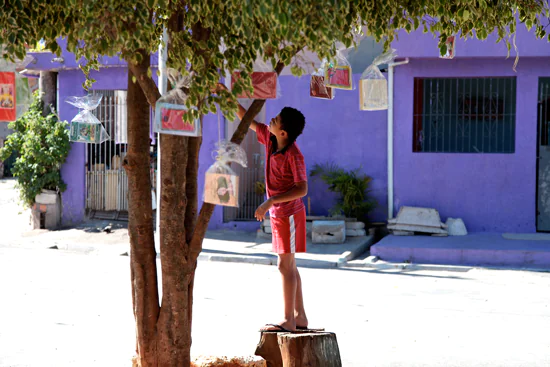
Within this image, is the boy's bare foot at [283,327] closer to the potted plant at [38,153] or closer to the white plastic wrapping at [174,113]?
the white plastic wrapping at [174,113]

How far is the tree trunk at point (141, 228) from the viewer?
4863mm

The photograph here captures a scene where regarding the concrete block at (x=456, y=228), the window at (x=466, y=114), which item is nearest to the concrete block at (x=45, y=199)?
the window at (x=466, y=114)

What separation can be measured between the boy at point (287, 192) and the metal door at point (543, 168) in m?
9.27

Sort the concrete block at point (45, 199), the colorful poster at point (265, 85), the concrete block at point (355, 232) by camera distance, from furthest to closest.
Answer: the concrete block at point (45, 199) → the concrete block at point (355, 232) → the colorful poster at point (265, 85)

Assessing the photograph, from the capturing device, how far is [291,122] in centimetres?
561

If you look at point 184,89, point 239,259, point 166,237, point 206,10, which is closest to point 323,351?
point 166,237

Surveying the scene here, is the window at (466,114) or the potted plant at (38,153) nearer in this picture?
the window at (466,114)

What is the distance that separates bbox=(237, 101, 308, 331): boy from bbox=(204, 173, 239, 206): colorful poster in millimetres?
902

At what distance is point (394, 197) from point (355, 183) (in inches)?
31.4

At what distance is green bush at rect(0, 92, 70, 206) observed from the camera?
15672 millimetres

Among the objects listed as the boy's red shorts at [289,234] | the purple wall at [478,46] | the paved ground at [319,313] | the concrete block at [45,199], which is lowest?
the paved ground at [319,313]

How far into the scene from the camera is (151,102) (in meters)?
4.54

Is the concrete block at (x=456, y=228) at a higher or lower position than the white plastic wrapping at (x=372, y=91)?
lower

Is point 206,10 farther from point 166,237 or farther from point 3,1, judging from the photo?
point 166,237
